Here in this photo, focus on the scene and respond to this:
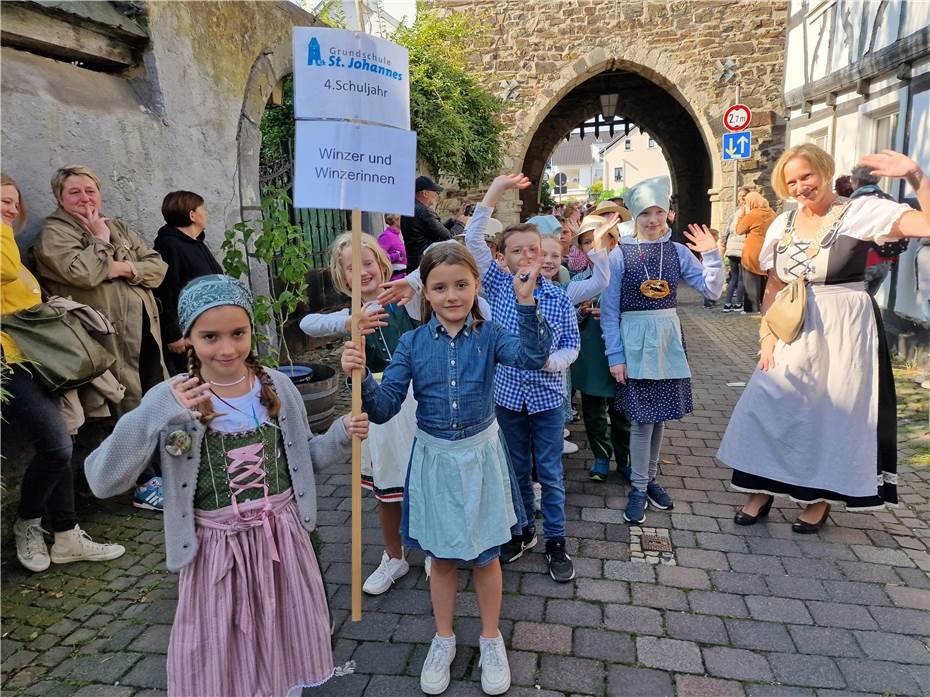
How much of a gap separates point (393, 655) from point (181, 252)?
288 centimetres

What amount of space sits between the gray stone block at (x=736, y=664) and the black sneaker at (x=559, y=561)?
2.27ft

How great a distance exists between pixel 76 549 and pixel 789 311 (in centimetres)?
382

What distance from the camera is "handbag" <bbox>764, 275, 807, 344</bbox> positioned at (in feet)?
10.4

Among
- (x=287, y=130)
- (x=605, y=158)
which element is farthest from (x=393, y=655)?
(x=605, y=158)

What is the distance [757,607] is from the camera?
2750 mm

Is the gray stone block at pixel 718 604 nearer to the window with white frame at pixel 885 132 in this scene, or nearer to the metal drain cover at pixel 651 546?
the metal drain cover at pixel 651 546

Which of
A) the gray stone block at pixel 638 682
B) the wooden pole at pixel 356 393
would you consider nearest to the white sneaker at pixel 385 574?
the wooden pole at pixel 356 393

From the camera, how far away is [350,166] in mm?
2273

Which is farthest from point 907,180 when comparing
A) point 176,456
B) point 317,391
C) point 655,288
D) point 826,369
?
point 317,391

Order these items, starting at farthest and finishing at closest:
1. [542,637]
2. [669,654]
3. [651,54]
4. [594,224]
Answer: [651,54]
[594,224]
[542,637]
[669,654]

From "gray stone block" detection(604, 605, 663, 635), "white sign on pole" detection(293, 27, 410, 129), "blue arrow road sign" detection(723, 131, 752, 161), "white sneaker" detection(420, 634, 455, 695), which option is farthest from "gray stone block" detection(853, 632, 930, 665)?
"blue arrow road sign" detection(723, 131, 752, 161)

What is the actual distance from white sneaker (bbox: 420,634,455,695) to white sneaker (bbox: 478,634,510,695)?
0.40 ft

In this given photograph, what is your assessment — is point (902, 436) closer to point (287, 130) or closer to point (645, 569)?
point (645, 569)

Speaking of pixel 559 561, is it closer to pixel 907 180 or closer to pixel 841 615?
pixel 841 615
